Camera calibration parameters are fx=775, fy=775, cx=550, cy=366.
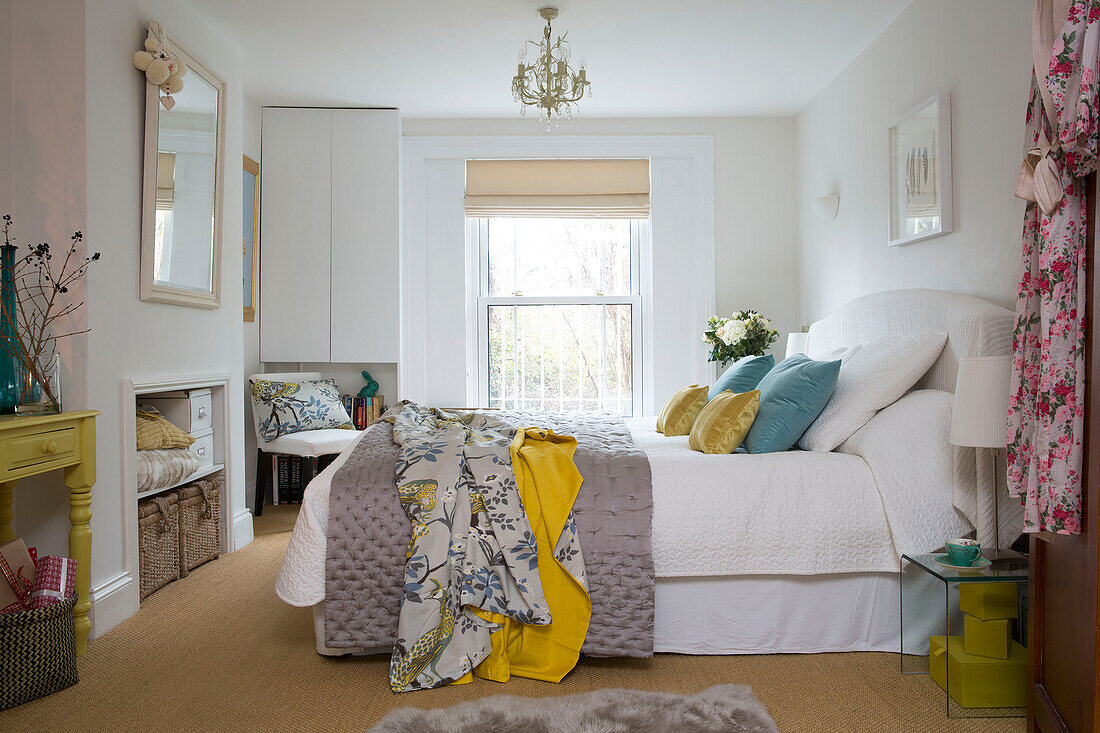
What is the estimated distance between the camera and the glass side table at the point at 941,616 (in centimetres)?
217

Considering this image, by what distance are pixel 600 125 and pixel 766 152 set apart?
118 cm

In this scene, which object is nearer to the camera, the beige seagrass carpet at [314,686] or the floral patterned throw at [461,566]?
the beige seagrass carpet at [314,686]

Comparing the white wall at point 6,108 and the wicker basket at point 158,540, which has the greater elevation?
the white wall at point 6,108

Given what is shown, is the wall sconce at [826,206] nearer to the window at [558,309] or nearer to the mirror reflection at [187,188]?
the window at [558,309]

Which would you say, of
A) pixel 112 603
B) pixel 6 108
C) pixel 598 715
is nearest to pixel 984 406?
pixel 598 715

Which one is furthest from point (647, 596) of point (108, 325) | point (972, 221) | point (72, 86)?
point (72, 86)

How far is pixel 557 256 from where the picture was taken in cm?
562

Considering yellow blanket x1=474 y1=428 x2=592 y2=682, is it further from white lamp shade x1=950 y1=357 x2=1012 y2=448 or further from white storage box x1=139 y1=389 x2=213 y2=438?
white storage box x1=139 y1=389 x2=213 y2=438

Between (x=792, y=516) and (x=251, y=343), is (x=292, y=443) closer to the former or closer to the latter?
(x=251, y=343)

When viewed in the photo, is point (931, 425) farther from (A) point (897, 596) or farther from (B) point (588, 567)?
(B) point (588, 567)

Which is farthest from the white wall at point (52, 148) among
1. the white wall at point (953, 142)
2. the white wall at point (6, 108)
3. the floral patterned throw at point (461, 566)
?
the white wall at point (953, 142)

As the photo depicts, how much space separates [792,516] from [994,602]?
0.60 m

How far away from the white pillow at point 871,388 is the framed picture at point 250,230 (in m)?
3.66

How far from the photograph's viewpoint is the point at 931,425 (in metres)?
2.58
